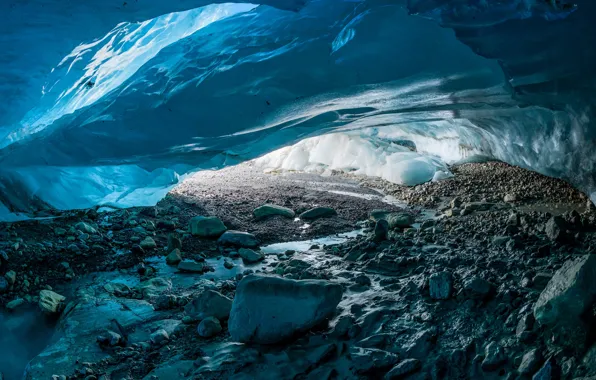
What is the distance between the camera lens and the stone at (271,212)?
620 cm

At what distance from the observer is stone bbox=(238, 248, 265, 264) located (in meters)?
4.46

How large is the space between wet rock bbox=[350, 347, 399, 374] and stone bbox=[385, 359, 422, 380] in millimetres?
64

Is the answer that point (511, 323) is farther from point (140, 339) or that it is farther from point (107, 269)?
point (107, 269)

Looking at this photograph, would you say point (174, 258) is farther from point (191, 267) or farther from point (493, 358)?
point (493, 358)

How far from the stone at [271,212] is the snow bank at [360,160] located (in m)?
3.13

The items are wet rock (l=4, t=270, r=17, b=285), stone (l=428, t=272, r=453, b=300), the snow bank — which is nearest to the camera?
stone (l=428, t=272, r=453, b=300)

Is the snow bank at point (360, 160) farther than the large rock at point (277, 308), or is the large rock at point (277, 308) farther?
the snow bank at point (360, 160)

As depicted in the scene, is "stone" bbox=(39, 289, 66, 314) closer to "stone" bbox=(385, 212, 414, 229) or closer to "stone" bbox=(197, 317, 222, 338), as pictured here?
"stone" bbox=(197, 317, 222, 338)

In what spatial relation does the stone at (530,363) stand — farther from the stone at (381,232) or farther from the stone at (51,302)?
the stone at (51,302)

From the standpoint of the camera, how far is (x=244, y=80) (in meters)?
4.25

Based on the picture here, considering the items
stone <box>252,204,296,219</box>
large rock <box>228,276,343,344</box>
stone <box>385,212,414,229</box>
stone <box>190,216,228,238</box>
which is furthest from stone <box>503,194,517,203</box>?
large rock <box>228,276,343,344</box>

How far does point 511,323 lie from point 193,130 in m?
3.59

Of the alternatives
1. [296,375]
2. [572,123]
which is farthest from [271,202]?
[296,375]

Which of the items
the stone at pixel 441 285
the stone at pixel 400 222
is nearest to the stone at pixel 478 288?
the stone at pixel 441 285
